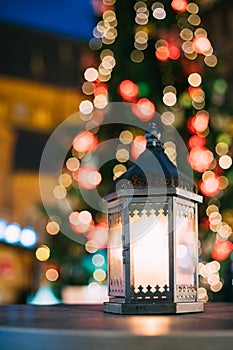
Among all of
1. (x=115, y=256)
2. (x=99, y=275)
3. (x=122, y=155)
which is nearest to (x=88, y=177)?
(x=122, y=155)

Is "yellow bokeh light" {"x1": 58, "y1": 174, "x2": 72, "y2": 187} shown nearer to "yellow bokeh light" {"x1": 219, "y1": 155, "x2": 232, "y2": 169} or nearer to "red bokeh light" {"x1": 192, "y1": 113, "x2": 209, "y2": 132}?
"red bokeh light" {"x1": 192, "y1": 113, "x2": 209, "y2": 132}

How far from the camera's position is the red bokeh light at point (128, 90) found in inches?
209

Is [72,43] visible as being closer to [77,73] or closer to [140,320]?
[77,73]

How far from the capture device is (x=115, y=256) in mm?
1743

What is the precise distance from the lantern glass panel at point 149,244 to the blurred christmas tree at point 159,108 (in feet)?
10.5

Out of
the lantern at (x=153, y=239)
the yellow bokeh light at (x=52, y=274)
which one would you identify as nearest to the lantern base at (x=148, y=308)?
the lantern at (x=153, y=239)

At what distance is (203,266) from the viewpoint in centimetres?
516

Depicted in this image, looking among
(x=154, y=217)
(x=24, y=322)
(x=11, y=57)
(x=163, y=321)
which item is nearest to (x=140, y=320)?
(x=163, y=321)

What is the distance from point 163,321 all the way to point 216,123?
408 cm

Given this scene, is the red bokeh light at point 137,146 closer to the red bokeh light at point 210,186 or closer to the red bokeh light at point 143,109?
the red bokeh light at point 143,109

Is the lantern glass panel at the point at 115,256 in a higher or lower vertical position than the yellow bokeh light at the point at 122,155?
lower

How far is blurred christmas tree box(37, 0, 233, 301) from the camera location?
507 centimetres

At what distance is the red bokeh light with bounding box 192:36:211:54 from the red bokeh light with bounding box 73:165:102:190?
1163 mm

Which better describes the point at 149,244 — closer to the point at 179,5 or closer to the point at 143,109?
the point at 143,109
